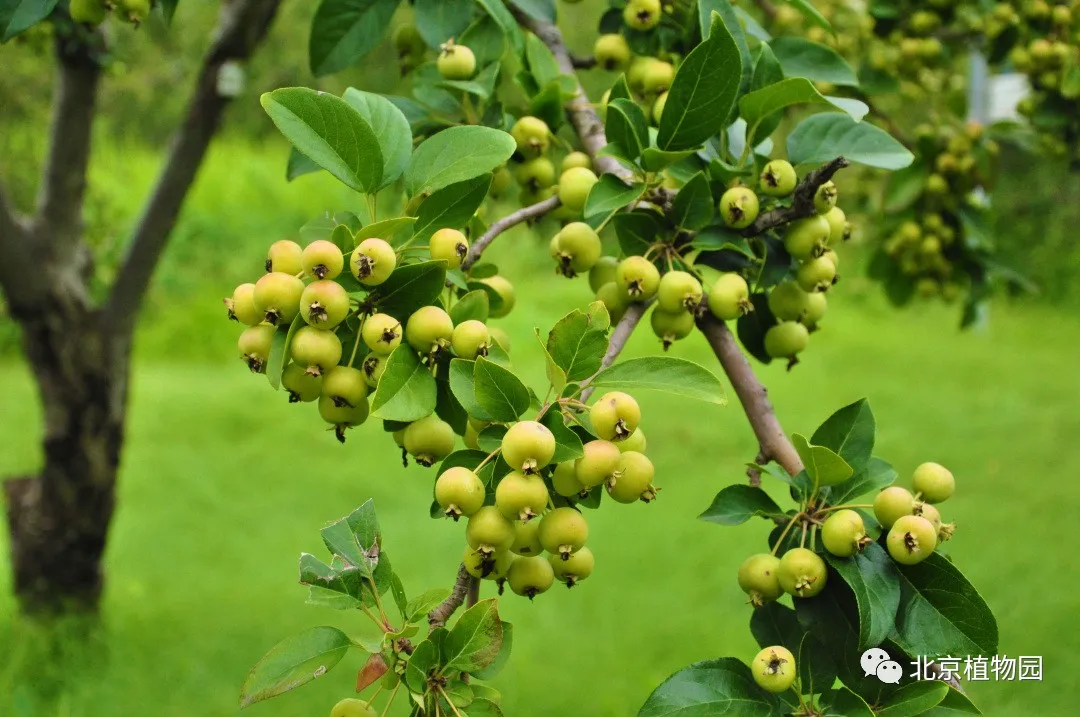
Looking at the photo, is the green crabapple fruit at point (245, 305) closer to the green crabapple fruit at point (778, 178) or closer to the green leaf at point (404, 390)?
the green leaf at point (404, 390)

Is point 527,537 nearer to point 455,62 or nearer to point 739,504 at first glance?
Result: point 739,504

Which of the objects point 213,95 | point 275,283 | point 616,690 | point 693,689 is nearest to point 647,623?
point 616,690

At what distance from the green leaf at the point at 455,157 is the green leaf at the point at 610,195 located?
0.24ft

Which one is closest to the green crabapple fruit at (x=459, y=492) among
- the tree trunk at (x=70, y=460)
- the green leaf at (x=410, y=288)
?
the green leaf at (x=410, y=288)

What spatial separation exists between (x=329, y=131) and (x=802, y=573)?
0.38 meters

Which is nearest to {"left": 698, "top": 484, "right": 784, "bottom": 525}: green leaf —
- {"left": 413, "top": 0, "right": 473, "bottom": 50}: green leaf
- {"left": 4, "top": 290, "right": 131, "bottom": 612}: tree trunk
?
{"left": 413, "top": 0, "right": 473, "bottom": 50}: green leaf

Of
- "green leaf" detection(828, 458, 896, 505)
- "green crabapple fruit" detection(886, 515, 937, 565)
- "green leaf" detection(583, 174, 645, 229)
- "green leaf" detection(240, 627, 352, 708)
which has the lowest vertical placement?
"green leaf" detection(240, 627, 352, 708)

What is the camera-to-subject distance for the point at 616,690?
1778 mm

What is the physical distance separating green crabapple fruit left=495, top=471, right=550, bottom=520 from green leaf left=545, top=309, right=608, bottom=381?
77 millimetres

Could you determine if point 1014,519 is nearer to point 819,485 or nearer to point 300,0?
point 819,485

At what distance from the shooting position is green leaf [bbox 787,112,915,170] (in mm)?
717

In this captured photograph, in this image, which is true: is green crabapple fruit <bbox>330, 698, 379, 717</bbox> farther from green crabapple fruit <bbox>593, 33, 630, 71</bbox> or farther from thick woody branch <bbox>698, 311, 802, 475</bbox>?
green crabapple fruit <bbox>593, 33, 630, 71</bbox>

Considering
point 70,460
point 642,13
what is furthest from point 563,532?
point 70,460

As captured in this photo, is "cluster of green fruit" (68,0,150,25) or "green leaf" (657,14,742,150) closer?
"green leaf" (657,14,742,150)
